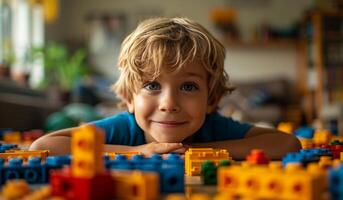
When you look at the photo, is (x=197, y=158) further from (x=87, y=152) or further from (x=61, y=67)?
(x=61, y=67)

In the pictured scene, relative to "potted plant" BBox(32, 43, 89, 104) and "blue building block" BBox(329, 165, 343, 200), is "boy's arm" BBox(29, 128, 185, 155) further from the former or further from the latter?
"potted plant" BBox(32, 43, 89, 104)

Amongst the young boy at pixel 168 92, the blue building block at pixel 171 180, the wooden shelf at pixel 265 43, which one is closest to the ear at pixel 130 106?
the young boy at pixel 168 92

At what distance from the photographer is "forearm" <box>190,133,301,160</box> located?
1165 millimetres

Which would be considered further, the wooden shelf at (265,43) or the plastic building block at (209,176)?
the wooden shelf at (265,43)

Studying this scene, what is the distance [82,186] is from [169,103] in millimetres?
590

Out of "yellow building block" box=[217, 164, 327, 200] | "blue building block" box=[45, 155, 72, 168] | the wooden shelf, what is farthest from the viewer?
the wooden shelf

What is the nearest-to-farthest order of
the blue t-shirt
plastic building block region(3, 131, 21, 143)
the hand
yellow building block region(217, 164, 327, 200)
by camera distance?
yellow building block region(217, 164, 327, 200)
the hand
the blue t-shirt
plastic building block region(3, 131, 21, 143)

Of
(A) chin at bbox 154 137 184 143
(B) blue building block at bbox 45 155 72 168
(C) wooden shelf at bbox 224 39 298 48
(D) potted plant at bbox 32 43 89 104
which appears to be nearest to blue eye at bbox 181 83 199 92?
(A) chin at bbox 154 137 184 143

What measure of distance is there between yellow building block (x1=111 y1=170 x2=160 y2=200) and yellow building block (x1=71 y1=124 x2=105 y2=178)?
3cm

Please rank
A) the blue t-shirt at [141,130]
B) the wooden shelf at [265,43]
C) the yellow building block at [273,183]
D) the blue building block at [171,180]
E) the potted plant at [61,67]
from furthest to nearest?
the wooden shelf at [265,43] < the potted plant at [61,67] < the blue t-shirt at [141,130] < the blue building block at [171,180] < the yellow building block at [273,183]

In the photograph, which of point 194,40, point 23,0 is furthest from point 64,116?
point 194,40

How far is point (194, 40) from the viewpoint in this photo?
1225mm

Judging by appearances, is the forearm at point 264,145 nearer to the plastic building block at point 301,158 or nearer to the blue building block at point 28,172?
the plastic building block at point 301,158

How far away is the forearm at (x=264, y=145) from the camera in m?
1.17
